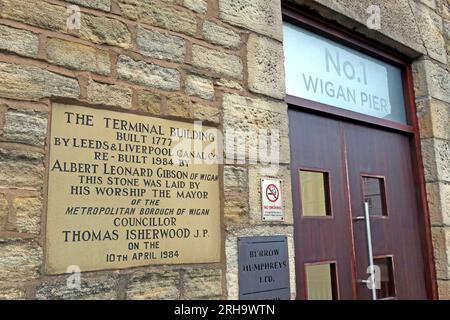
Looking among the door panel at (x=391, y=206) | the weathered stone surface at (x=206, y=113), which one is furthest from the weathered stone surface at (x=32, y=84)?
the door panel at (x=391, y=206)

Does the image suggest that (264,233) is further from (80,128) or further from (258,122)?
(80,128)

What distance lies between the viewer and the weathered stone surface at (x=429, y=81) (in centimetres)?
351

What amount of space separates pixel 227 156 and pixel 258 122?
0.29m

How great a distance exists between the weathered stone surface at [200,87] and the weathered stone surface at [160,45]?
0.11 metres

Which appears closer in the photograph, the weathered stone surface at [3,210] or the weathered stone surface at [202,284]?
the weathered stone surface at [3,210]

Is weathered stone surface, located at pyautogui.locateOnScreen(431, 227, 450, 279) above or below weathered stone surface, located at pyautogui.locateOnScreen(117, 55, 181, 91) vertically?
below

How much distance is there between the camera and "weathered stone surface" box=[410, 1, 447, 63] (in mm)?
3562

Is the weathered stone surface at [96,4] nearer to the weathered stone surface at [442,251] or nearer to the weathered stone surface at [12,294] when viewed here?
the weathered stone surface at [12,294]

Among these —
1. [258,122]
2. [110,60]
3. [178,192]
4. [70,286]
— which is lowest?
[70,286]

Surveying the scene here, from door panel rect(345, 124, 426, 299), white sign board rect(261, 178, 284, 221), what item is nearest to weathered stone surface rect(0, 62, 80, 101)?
white sign board rect(261, 178, 284, 221)

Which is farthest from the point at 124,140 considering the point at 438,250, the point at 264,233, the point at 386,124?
the point at 438,250

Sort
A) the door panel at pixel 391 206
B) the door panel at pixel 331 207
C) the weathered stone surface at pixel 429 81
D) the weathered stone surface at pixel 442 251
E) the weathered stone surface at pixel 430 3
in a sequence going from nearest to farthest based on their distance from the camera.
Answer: the door panel at pixel 331 207 < the door panel at pixel 391 206 < the weathered stone surface at pixel 442 251 < the weathered stone surface at pixel 429 81 < the weathered stone surface at pixel 430 3

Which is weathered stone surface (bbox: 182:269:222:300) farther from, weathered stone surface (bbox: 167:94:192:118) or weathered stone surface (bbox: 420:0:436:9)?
weathered stone surface (bbox: 420:0:436:9)

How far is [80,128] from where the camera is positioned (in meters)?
1.73
